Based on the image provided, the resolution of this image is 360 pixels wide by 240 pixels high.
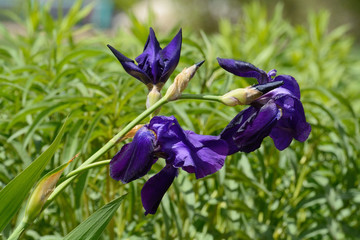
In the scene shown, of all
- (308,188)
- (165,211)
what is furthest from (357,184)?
(165,211)

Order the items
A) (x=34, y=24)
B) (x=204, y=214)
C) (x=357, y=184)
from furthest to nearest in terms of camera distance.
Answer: (x=34, y=24)
(x=357, y=184)
(x=204, y=214)

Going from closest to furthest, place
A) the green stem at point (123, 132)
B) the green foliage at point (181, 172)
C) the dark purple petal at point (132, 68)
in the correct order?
the green stem at point (123, 132) → the dark purple petal at point (132, 68) → the green foliage at point (181, 172)

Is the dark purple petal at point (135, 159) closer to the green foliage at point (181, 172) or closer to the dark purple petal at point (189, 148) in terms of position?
the dark purple petal at point (189, 148)

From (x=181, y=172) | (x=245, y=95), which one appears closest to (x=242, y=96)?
(x=245, y=95)

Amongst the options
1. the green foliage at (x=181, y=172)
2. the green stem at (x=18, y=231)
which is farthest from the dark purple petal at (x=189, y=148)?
the green foliage at (x=181, y=172)

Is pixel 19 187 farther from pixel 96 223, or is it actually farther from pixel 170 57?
pixel 170 57

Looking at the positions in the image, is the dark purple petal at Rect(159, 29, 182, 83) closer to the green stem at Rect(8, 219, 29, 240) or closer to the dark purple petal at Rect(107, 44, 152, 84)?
the dark purple petal at Rect(107, 44, 152, 84)

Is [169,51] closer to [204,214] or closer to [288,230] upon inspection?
[204,214]
